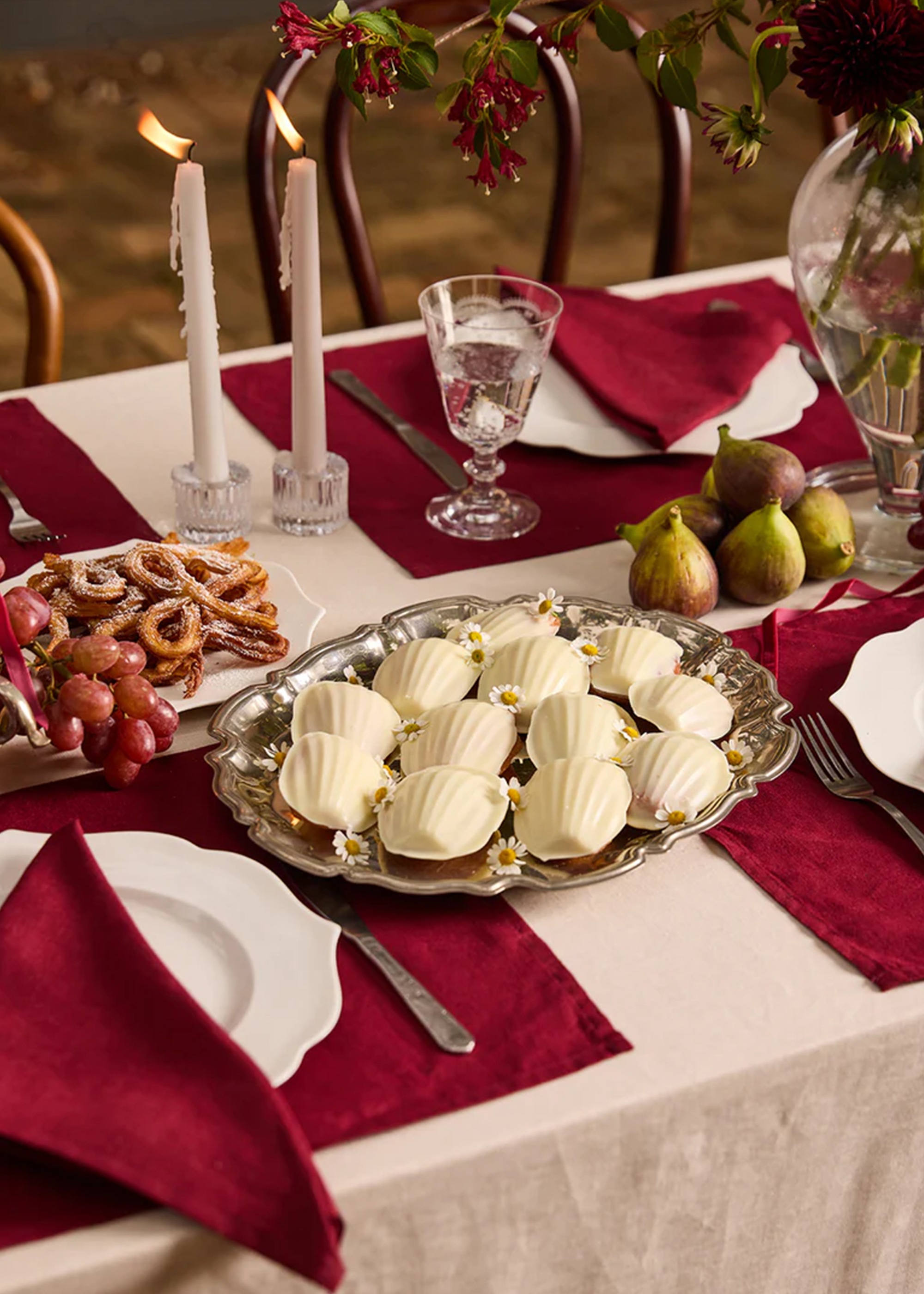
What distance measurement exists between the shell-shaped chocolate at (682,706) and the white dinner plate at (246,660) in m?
0.24

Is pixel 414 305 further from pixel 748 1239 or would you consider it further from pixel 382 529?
pixel 748 1239

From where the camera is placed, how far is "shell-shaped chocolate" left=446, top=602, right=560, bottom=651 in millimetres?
928

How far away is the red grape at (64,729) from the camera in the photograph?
0.83 m

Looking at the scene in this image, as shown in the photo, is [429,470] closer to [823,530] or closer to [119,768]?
[823,530]

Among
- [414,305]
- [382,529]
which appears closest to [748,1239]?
[382,529]

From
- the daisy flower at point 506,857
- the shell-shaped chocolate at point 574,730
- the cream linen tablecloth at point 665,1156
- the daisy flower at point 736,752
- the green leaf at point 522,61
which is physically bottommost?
the cream linen tablecloth at point 665,1156

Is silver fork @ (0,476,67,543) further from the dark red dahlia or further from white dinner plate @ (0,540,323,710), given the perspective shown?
the dark red dahlia

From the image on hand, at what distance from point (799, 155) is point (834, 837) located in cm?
441

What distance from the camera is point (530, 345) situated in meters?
1.13

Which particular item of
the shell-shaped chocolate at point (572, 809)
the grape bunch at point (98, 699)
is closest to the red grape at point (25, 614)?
the grape bunch at point (98, 699)

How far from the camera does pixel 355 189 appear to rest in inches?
69.9

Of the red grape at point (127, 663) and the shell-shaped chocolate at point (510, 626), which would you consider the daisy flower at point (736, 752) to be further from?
the red grape at point (127, 663)

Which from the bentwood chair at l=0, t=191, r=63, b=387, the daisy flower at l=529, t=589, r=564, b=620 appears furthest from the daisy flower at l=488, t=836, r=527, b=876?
the bentwood chair at l=0, t=191, r=63, b=387

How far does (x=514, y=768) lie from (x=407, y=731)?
0.07 metres
